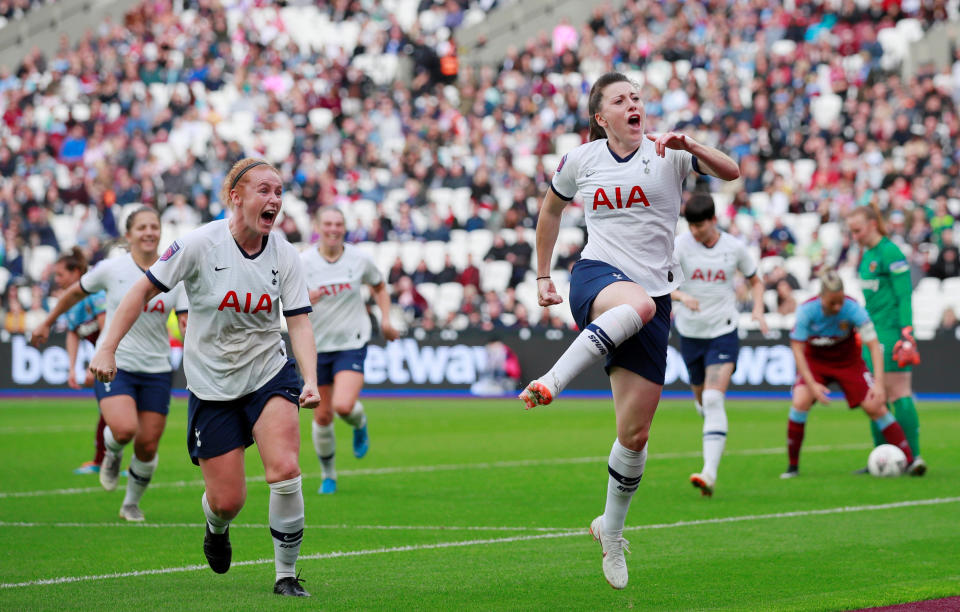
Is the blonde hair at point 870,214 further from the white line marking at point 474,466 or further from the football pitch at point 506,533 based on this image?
the white line marking at point 474,466

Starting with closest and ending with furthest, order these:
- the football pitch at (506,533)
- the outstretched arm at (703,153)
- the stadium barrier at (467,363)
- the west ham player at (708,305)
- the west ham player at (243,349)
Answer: the outstretched arm at (703,153) < the west ham player at (243,349) < the football pitch at (506,533) < the west ham player at (708,305) < the stadium barrier at (467,363)

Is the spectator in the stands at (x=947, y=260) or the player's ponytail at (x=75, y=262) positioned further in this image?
the spectator in the stands at (x=947, y=260)

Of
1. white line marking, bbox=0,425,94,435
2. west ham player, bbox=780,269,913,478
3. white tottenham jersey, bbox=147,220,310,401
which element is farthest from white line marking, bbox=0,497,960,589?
white line marking, bbox=0,425,94,435

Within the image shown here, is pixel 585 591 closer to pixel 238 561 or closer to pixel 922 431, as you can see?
pixel 238 561

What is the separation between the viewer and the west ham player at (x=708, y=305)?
12.4 meters

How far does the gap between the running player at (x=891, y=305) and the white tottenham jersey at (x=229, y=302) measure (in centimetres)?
704

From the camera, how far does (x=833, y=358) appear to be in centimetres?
Answer: 1338

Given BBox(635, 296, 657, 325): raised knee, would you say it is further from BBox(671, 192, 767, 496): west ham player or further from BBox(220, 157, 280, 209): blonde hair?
BBox(671, 192, 767, 496): west ham player

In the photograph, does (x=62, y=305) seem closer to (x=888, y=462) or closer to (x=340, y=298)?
(x=340, y=298)

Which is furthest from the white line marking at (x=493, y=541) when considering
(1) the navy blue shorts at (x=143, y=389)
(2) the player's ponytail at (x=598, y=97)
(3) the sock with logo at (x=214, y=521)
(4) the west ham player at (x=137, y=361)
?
(2) the player's ponytail at (x=598, y=97)

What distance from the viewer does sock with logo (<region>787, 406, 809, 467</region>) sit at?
13.3m

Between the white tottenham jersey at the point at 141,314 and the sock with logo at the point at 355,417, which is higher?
the white tottenham jersey at the point at 141,314

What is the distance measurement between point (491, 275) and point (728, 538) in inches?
805

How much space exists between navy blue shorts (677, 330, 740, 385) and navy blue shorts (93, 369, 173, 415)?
187 inches
